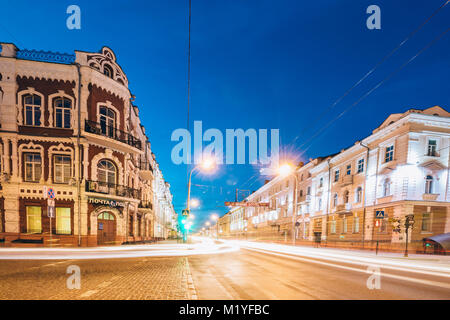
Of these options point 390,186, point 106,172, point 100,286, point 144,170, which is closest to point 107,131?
point 106,172

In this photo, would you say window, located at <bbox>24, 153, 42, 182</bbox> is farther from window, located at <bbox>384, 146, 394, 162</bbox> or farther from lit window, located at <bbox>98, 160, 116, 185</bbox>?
window, located at <bbox>384, 146, 394, 162</bbox>

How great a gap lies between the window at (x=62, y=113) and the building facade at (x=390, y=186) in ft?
73.3

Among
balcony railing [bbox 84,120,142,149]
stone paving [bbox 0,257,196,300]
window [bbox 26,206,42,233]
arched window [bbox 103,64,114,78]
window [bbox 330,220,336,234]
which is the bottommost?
window [bbox 330,220,336,234]

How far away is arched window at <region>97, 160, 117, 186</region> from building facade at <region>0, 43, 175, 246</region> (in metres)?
0.08

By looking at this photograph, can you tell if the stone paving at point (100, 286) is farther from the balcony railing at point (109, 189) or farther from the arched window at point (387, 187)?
the arched window at point (387, 187)

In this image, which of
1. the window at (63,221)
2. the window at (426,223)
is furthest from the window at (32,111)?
the window at (426,223)

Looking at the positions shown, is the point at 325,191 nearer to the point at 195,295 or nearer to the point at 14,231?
the point at 195,295

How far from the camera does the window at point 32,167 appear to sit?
52.9 ft

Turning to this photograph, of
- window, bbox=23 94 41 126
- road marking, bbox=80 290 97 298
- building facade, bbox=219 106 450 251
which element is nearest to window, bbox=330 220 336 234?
building facade, bbox=219 106 450 251

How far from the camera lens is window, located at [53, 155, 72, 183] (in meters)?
16.4

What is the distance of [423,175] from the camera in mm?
18438

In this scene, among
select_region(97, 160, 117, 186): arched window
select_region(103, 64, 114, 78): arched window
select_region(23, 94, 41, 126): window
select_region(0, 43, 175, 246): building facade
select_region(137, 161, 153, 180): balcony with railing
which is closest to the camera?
select_region(0, 43, 175, 246): building facade

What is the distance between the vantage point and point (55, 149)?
53.7ft
